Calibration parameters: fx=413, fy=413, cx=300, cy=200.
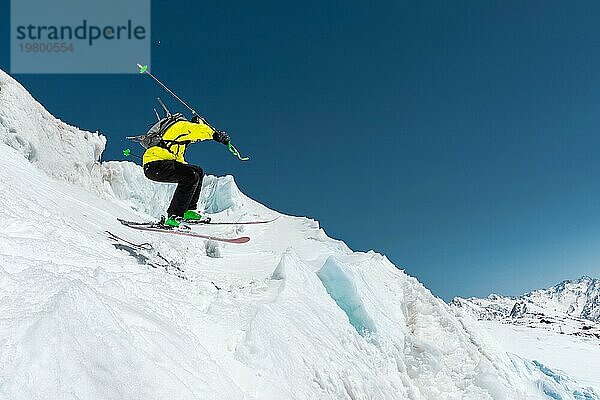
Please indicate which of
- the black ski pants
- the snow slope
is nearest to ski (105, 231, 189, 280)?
the black ski pants

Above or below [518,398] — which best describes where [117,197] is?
above

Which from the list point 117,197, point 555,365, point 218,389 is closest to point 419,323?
point 218,389

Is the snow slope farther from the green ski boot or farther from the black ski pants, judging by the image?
the black ski pants

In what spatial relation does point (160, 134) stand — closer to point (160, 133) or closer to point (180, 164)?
point (160, 133)

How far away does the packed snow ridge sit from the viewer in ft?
9.84

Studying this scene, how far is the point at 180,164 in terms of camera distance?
30.1 feet

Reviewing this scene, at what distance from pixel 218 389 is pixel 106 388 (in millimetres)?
1102

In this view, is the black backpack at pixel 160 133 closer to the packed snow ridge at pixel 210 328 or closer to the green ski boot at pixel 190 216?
the green ski boot at pixel 190 216

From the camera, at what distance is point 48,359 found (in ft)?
9.18

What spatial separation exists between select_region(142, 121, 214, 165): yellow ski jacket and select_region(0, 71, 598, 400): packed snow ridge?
2.04m

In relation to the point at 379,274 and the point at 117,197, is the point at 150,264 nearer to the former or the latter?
the point at 379,274

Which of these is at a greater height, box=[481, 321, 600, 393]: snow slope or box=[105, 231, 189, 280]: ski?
box=[105, 231, 189, 280]: ski

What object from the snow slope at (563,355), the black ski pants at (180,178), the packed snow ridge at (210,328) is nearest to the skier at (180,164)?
the black ski pants at (180,178)

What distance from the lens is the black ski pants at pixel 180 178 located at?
9.10 meters
